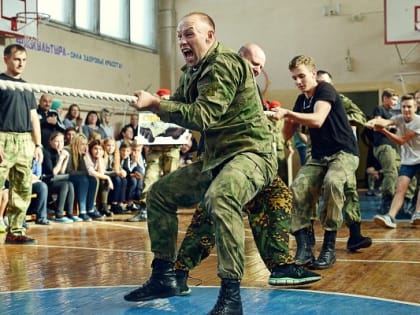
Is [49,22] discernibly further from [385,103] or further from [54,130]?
[385,103]

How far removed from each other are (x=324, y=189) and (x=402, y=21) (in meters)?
10.3

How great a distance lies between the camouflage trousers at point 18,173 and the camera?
6.56 m

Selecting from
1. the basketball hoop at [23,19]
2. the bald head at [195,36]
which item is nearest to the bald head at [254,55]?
the bald head at [195,36]

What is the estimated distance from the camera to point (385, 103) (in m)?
10.2

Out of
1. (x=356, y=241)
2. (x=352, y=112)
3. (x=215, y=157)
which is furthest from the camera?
(x=352, y=112)

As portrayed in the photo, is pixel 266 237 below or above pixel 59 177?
below

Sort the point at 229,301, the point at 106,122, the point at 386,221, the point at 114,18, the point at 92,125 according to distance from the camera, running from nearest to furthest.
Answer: the point at 229,301, the point at 386,221, the point at 92,125, the point at 106,122, the point at 114,18

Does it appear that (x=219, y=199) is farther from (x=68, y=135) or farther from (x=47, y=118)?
(x=47, y=118)

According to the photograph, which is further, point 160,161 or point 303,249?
point 160,161

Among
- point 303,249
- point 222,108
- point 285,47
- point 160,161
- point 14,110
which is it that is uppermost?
point 285,47

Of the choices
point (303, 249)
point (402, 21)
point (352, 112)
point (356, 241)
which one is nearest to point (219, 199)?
point (303, 249)

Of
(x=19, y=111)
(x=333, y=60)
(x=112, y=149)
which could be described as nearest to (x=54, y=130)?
(x=112, y=149)

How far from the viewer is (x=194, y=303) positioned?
3738 mm

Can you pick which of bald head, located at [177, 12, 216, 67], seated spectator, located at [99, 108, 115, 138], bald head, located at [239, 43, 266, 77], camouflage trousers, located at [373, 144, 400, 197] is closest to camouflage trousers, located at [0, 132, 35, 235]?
bald head, located at [239, 43, 266, 77]
